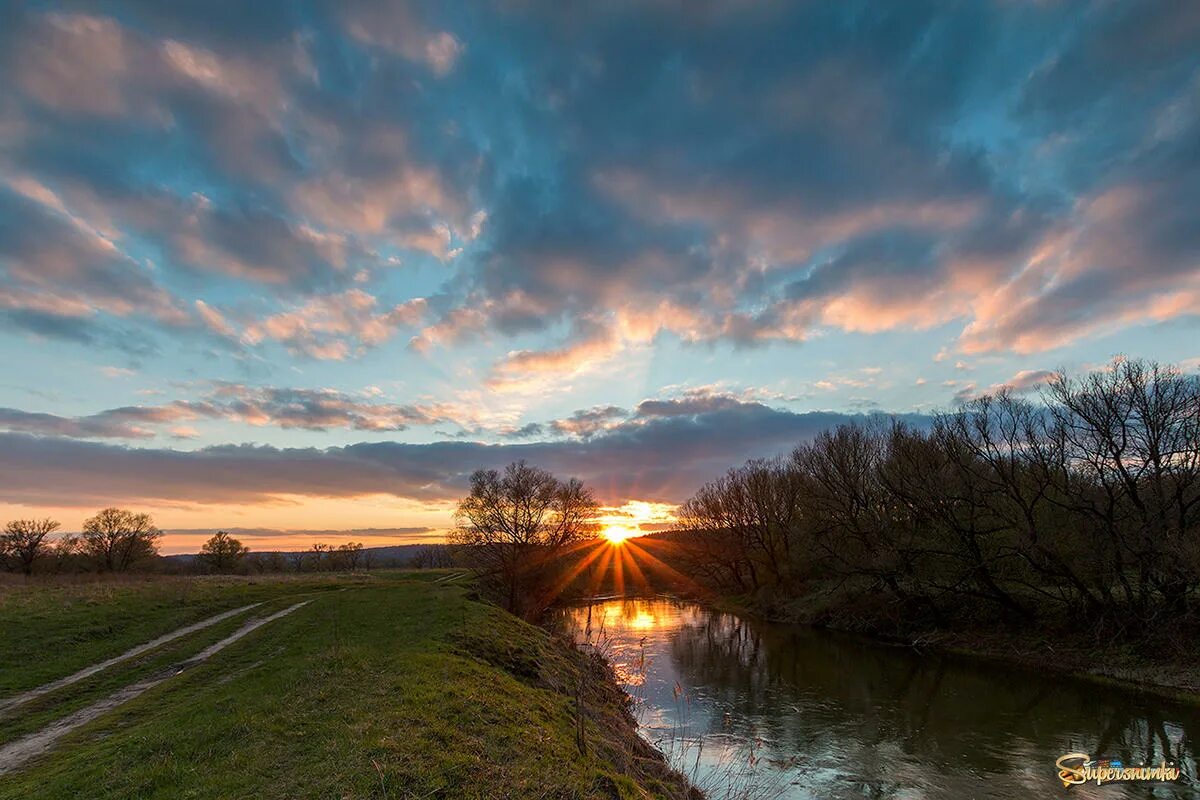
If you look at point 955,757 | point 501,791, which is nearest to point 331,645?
point 501,791

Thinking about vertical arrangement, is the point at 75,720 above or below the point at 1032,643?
above

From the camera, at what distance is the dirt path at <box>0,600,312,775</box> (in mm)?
9820

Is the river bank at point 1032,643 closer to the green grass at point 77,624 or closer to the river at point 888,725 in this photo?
the river at point 888,725

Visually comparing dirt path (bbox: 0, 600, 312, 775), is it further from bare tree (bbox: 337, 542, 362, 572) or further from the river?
bare tree (bbox: 337, 542, 362, 572)

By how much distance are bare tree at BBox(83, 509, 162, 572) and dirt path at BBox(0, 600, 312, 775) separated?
84.4 m

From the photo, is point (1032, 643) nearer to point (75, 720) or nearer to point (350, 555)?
point (75, 720)

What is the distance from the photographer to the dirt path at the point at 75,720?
982cm

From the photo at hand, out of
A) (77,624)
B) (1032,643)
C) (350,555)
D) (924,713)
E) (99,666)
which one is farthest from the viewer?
(350,555)

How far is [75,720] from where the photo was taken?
38.7ft

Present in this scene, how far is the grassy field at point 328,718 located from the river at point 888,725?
270 centimetres

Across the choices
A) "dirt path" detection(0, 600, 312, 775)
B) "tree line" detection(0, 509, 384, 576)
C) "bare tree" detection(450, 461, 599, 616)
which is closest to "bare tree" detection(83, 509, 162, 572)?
"tree line" detection(0, 509, 384, 576)

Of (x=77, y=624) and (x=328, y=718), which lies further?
(x=77, y=624)

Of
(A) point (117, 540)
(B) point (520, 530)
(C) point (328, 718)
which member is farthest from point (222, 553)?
(C) point (328, 718)

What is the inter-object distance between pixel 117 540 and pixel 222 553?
13.9m
